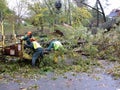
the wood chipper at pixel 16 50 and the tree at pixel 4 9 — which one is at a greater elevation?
the tree at pixel 4 9

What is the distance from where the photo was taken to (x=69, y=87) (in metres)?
10.2

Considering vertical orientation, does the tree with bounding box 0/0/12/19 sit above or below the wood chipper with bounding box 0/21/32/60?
above

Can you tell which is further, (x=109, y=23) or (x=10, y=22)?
(x=10, y=22)

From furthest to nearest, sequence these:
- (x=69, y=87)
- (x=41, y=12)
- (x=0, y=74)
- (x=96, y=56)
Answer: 1. (x=41, y=12)
2. (x=96, y=56)
3. (x=0, y=74)
4. (x=69, y=87)

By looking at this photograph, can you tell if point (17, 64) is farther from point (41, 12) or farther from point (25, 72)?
point (41, 12)

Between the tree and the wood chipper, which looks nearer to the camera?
the wood chipper

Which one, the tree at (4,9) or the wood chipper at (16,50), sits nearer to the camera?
the wood chipper at (16,50)

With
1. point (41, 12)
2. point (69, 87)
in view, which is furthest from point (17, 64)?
point (41, 12)

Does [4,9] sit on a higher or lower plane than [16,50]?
higher

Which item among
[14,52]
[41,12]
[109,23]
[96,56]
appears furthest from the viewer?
[41,12]

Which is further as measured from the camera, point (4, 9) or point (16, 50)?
point (4, 9)

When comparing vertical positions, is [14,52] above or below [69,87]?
above

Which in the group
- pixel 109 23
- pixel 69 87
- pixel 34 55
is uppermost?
pixel 109 23

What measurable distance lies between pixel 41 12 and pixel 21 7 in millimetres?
3198
